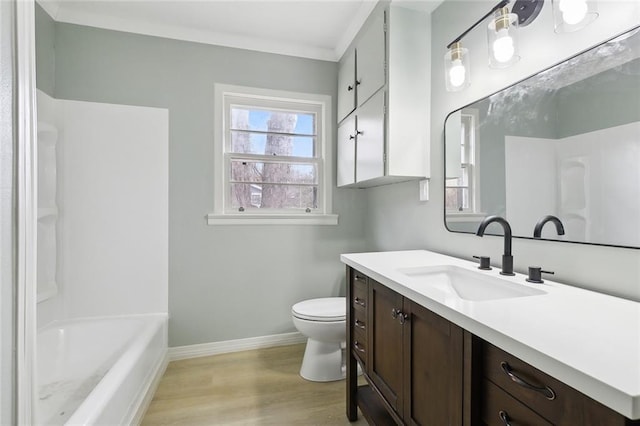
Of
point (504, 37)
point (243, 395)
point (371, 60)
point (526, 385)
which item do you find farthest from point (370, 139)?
point (243, 395)

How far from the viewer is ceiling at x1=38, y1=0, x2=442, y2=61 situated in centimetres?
195

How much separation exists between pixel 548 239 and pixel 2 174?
1.63 metres

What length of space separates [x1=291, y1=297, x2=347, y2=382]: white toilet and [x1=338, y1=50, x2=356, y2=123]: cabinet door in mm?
1436

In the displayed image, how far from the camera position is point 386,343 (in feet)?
3.92

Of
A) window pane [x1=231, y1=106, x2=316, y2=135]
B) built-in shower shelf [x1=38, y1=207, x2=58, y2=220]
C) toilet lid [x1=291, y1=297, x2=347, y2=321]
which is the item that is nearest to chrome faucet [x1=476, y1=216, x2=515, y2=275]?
toilet lid [x1=291, y1=297, x2=347, y2=321]

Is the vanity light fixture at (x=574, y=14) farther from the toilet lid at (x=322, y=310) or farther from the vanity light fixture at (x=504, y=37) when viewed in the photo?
the toilet lid at (x=322, y=310)

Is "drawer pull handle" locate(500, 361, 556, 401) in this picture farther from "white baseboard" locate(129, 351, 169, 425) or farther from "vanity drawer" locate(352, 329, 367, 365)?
"white baseboard" locate(129, 351, 169, 425)

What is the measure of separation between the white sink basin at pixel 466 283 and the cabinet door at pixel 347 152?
1008 mm

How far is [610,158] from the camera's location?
92 centimetres

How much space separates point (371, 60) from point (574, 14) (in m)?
1.07

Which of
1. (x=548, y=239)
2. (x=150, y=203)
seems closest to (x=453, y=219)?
(x=548, y=239)

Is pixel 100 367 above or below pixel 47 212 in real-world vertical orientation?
below

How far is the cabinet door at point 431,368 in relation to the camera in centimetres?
79

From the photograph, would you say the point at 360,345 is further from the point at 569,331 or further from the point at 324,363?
the point at 569,331
